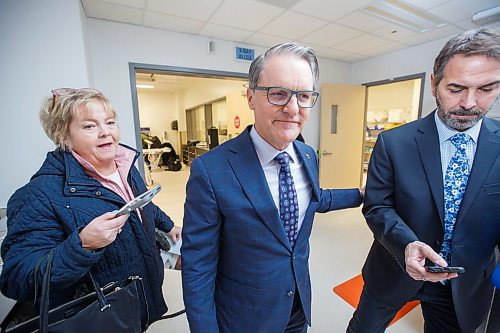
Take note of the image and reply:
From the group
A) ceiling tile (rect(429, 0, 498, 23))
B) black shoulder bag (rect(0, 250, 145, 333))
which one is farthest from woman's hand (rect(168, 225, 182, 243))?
ceiling tile (rect(429, 0, 498, 23))

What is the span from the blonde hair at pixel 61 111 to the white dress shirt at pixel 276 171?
0.76 metres

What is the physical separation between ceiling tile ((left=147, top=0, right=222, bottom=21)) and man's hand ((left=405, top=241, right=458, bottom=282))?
2.55 metres

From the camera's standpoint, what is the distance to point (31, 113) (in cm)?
188

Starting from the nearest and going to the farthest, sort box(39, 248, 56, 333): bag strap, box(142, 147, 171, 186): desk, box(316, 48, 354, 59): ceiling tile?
box(39, 248, 56, 333): bag strap
box(316, 48, 354, 59): ceiling tile
box(142, 147, 171, 186): desk

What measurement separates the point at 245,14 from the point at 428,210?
254cm

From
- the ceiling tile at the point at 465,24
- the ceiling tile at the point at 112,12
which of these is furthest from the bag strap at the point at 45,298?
the ceiling tile at the point at 465,24

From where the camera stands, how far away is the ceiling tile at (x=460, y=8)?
2363 millimetres

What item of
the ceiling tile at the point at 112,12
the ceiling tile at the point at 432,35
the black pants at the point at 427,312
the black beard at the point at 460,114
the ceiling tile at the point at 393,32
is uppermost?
the ceiling tile at the point at 393,32

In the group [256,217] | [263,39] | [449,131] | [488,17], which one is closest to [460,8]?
[488,17]

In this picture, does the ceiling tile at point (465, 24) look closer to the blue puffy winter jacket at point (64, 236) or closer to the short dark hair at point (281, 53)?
the short dark hair at point (281, 53)

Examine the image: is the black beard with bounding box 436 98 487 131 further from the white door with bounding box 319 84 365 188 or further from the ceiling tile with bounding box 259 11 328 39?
the white door with bounding box 319 84 365 188

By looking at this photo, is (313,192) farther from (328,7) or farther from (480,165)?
(328,7)

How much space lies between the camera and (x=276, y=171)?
895 millimetres

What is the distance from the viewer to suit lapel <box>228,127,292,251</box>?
792 millimetres
